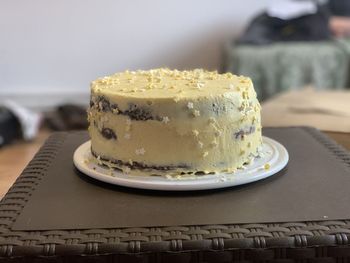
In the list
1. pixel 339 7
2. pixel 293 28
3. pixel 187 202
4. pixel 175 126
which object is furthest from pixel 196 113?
pixel 339 7

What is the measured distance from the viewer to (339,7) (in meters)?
2.94

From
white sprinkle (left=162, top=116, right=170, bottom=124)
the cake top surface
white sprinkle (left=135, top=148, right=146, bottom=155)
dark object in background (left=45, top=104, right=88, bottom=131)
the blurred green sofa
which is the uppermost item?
the cake top surface

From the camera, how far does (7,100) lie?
9.19ft

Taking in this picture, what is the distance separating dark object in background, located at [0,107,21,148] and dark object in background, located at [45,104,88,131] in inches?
7.8

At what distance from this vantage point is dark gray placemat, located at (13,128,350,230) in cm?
85

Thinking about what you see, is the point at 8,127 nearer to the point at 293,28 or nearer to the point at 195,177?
the point at 293,28

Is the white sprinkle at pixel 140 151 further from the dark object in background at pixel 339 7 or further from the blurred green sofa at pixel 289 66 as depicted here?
the dark object in background at pixel 339 7

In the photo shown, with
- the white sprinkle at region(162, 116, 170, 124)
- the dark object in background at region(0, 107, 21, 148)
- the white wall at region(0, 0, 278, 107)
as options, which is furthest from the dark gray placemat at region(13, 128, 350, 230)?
the white wall at region(0, 0, 278, 107)

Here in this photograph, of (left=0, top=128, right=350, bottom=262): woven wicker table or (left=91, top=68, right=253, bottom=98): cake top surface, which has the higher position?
(left=91, top=68, right=253, bottom=98): cake top surface

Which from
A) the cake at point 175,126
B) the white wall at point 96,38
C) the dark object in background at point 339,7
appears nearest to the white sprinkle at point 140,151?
the cake at point 175,126

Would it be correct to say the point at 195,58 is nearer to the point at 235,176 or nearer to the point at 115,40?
the point at 115,40

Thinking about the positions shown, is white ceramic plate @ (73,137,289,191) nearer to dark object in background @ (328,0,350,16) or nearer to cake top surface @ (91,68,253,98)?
cake top surface @ (91,68,253,98)

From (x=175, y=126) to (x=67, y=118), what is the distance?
1.75 meters

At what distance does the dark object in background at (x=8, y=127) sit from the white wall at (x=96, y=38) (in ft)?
1.23
